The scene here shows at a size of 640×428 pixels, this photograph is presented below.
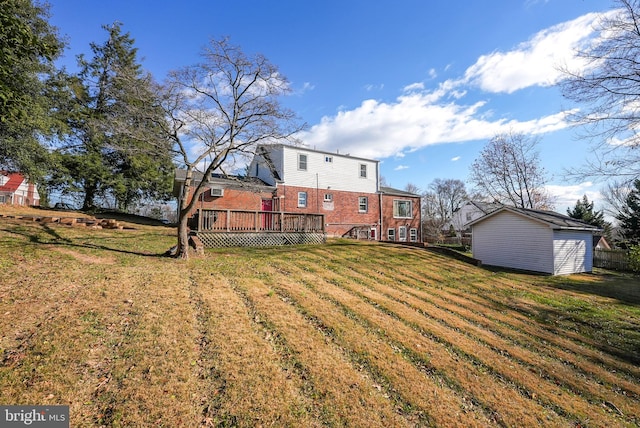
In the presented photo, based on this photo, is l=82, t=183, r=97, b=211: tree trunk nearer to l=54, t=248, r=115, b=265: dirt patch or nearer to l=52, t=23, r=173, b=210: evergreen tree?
l=52, t=23, r=173, b=210: evergreen tree

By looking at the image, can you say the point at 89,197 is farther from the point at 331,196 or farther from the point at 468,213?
the point at 468,213

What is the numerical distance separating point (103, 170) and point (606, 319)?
31136 millimetres

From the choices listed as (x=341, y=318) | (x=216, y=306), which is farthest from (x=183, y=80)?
(x=341, y=318)

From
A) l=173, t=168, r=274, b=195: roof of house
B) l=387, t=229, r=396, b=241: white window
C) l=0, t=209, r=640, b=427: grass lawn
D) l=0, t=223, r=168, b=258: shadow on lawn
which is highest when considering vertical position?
l=173, t=168, r=274, b=195: roof of house

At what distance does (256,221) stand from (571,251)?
18.5m

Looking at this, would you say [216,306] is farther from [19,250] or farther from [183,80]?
[183,80]

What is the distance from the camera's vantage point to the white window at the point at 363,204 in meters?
23.4

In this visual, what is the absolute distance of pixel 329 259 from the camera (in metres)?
11.2

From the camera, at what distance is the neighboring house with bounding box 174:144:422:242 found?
1942 cm

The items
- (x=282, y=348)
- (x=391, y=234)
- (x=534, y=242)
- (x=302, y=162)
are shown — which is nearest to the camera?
(x=282, y=348)

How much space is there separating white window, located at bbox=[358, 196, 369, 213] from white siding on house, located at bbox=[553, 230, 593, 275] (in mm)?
12398

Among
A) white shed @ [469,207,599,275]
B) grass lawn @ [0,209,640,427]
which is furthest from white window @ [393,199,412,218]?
grass lawn @ [0,209,640,427]

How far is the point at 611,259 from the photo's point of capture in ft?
66.3

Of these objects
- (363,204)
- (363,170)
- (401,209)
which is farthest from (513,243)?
(363,170)
